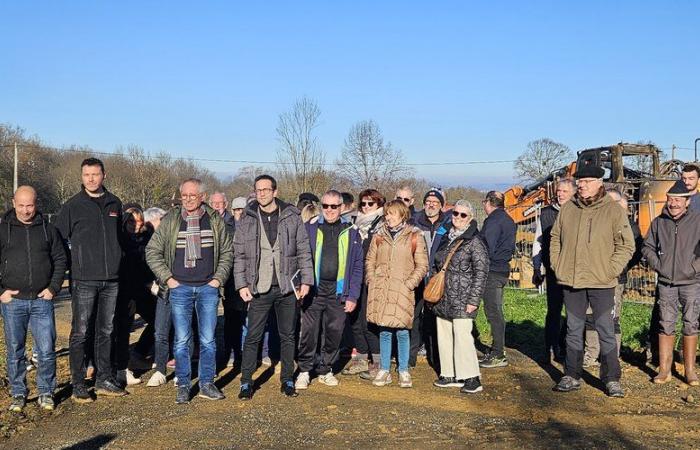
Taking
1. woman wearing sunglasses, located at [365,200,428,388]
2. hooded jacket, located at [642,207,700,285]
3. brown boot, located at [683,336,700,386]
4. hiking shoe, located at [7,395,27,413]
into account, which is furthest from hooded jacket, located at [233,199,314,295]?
brown boot, located at [683,336,700,386]

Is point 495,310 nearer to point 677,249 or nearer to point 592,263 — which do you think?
point 592,263

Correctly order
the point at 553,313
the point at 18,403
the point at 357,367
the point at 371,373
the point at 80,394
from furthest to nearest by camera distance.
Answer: the point at 553,313, the point at 357,367, the point at 371,373, the point at 80,394, the point at 18,403

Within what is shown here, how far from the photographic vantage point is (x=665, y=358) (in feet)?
23.4

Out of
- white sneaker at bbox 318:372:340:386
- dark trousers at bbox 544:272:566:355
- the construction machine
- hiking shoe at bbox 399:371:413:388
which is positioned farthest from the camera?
the construction machine

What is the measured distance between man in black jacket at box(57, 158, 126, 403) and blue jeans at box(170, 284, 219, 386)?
0.70 m

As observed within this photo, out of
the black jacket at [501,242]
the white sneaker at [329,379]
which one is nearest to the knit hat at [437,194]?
the black jacket at [501,242]

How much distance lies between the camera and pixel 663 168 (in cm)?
1775

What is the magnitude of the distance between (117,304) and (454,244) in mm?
3617

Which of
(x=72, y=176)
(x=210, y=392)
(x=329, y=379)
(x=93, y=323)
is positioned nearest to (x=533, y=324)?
(x=329, y=379)

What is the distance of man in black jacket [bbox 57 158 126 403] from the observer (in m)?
6.40

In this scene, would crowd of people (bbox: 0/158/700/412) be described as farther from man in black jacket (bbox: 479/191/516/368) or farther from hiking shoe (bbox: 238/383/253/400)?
man in black jacket (bbox: 479/191/516/368)

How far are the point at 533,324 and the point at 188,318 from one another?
20.0ft

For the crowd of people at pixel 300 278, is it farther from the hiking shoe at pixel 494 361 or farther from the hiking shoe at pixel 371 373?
the hiking shoe at pixel 494 361

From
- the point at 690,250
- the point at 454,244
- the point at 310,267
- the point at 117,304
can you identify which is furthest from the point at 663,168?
the point at 117,304
